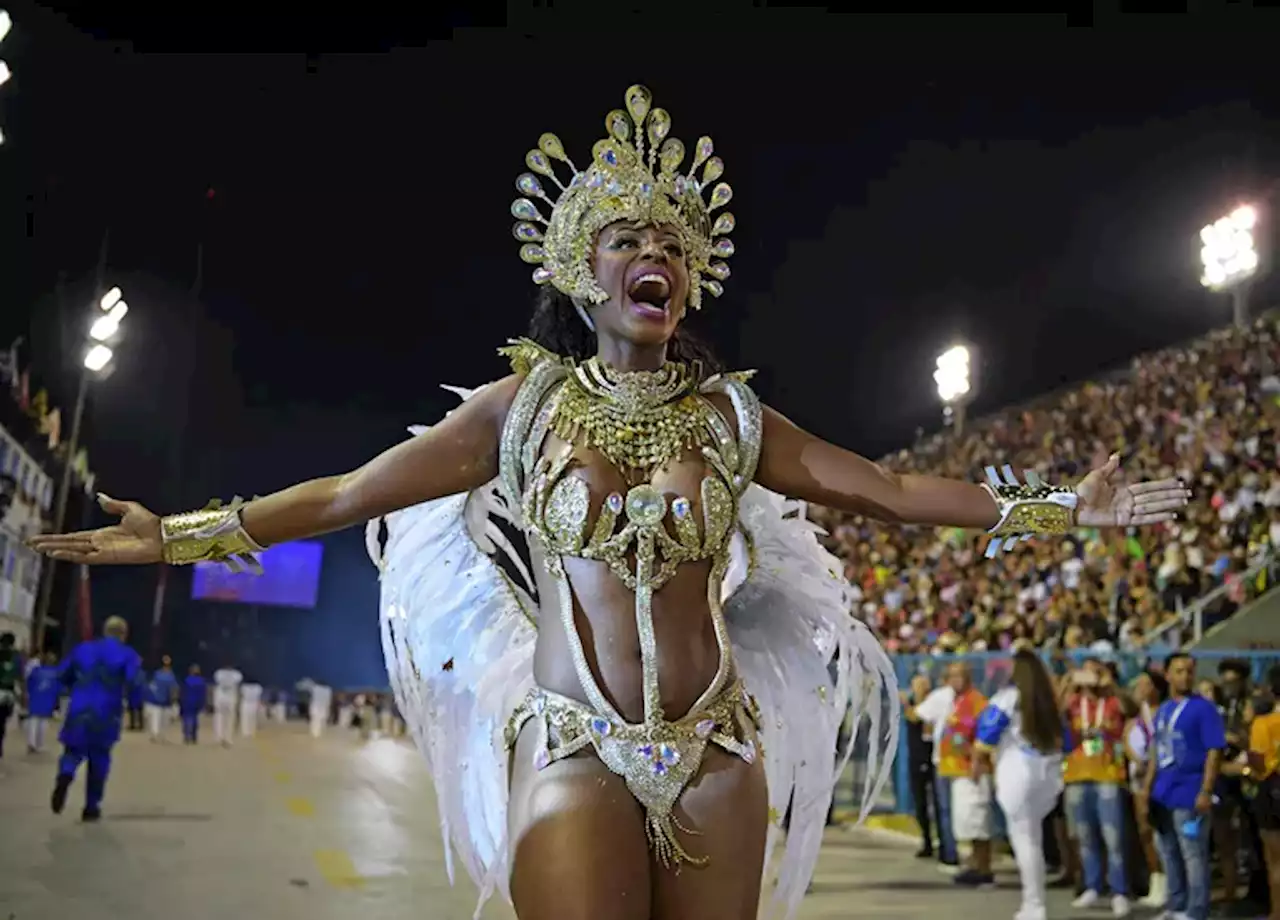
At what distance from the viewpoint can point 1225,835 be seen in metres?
5.31

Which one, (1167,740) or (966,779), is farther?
(966,779)

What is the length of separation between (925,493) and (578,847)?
0.92m

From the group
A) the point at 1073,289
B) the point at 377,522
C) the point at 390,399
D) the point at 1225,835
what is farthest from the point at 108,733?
the point at 1073,289

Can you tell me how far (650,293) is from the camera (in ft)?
6.98

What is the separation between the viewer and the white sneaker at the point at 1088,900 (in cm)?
561

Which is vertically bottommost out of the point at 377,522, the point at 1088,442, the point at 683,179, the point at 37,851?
the point at 37,851

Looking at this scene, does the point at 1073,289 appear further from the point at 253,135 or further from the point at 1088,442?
the point at 253,135

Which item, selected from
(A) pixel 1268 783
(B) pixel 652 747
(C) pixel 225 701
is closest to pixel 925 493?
(B) pixel 652 747

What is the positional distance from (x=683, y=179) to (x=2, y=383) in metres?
9.56

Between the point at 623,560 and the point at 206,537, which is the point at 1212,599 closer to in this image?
the point at 623,560

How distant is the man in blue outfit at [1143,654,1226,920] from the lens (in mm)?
4852

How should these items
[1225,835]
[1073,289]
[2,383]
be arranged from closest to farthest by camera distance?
1. [1225,835]
2. [2,383]
3. [1073,289]

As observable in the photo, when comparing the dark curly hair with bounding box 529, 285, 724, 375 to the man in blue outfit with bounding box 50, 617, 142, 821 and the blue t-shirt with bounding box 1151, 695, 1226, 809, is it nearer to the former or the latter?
the blue t-shirt with bounding box 1151, 695, 1226, 809

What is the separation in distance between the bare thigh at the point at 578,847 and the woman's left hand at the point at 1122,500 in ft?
3.33
